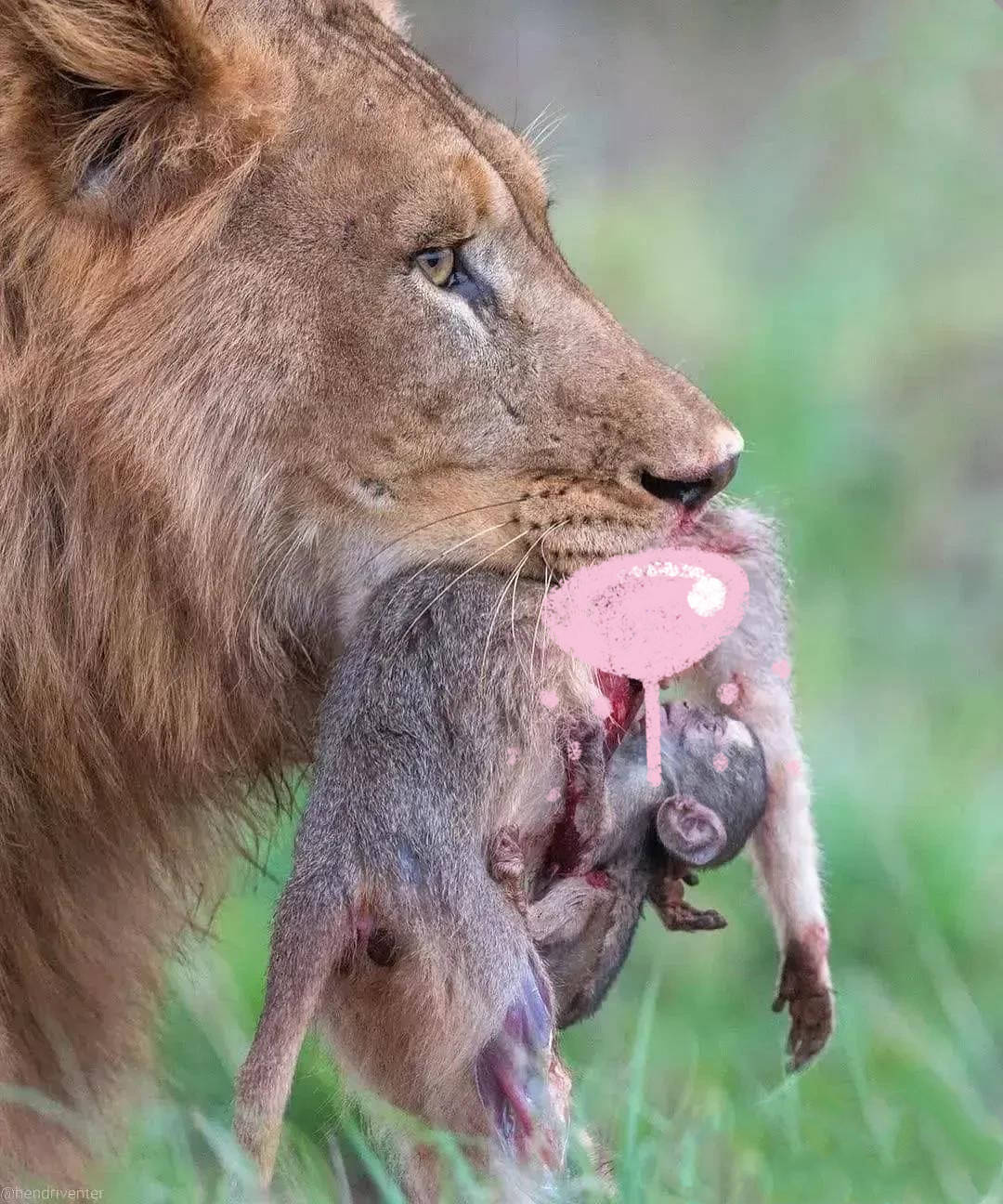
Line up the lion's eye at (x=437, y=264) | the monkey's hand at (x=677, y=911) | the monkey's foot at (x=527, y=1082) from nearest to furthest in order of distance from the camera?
1. the monkey's foot at (x=527, y=1082)
2. the lion's eye at (x=437, y=264)
3. the monkey's hand at (x=677, y=911)

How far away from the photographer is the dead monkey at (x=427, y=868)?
214 centimetres

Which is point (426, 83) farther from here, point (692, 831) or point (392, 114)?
point (692, 831)

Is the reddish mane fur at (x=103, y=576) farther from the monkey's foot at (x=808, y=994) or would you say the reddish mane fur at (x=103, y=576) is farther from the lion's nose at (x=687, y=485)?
the monkey's foot at (x=808, y=994)

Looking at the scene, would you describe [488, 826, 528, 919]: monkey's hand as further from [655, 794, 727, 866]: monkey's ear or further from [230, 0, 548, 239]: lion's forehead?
[230, 0, 548, 239]: lion's forehead

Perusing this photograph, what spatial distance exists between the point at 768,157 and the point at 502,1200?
5.56 metres

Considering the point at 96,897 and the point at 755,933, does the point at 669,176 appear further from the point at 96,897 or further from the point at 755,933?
the point at 96,897

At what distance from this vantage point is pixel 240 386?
240 centimetres

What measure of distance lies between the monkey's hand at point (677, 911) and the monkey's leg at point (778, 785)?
0.16 meters

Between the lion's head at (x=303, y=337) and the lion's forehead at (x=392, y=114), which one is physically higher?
the lion's forehead at (x=392, y=114)

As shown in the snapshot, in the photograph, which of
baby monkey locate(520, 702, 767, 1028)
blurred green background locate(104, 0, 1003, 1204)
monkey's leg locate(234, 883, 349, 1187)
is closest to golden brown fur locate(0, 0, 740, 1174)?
baby monkey locate(520, 702, 767, 1028)

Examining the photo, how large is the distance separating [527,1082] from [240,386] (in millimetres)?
920

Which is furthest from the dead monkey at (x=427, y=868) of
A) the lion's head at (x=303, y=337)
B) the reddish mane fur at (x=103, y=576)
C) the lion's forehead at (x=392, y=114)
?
the lion's forehead at (x=392, y=114)

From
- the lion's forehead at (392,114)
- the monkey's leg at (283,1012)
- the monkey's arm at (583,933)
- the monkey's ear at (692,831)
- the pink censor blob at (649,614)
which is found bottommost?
the monkey's leg at (283,1012)

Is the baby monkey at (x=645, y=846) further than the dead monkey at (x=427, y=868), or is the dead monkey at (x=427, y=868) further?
the baby monkey at (x=645, y=846)
